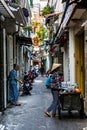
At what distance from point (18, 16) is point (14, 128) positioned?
6528 millimetres

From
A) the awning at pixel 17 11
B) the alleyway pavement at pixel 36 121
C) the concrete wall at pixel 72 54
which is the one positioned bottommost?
the alleyway pavement at pixel 36 121

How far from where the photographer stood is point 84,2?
1398cm

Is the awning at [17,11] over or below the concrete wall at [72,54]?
over

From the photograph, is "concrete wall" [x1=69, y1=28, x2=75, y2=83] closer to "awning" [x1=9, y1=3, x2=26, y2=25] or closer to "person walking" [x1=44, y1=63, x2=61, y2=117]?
"awning" [x1=9, y1=3, x2=26, y2=25]

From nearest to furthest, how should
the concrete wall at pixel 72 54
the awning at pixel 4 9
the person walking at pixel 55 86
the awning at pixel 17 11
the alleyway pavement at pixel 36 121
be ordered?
1. the alleyway pavement at pixel 36 121
2. the awning at pixel 4 9
3. the person walking at pixel 55 86
4. the awning at pixel 17 11
5. the concrete wall at pixel 72 54

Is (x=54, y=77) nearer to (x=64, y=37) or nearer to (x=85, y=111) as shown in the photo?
(x=85, y=111)

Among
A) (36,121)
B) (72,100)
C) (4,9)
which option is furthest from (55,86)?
(4,9)

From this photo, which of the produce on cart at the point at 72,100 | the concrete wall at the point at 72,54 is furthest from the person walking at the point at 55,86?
the concrete wall at the point at 72,54

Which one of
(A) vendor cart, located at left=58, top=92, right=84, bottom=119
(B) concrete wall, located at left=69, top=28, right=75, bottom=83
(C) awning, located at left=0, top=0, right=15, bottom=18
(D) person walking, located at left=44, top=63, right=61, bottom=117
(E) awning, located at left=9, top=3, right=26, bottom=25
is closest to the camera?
(C) awning, located at left=0, top=0, right=15, bottom=18

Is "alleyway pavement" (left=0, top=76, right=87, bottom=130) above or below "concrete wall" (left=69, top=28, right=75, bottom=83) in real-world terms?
below

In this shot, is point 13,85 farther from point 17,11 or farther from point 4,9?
point 4,9

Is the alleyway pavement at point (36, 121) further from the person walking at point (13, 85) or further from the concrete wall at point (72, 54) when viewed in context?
the concrete wall at point (72, 54)

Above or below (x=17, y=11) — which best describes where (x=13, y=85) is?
below

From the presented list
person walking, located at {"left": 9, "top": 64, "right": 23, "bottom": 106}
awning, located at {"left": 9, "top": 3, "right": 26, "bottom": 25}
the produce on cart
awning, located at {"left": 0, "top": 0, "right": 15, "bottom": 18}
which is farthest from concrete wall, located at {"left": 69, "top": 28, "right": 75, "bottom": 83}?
the produce on cart
